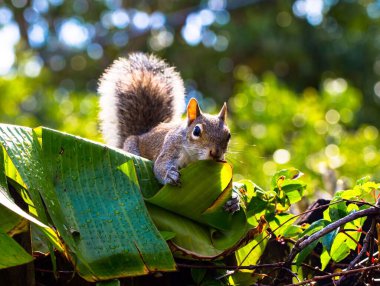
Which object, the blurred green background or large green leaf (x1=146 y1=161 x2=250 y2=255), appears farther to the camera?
the blurred green background

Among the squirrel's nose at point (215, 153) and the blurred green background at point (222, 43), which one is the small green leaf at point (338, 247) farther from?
the blurred green background at point (222, 43)

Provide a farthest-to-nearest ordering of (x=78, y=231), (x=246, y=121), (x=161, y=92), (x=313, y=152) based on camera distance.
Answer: (x=246, y=121), (x=313, y=152), (x=161, y=92), (x=78, y=231)

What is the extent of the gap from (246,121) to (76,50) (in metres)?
8.07

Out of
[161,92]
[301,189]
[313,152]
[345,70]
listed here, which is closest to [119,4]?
[345,70]

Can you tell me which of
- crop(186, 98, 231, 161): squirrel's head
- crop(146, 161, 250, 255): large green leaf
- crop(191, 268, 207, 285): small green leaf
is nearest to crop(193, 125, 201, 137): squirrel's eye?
crop(186, 98, 231, 161): squirrel's head

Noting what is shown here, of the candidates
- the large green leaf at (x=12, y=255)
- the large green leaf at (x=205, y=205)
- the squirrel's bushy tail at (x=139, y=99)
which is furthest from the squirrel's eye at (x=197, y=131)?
the large green leaf at (x=12, y=255)

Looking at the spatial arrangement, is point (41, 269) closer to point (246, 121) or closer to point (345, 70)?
point (246, 121)

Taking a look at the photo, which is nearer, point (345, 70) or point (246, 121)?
point (246, 121)

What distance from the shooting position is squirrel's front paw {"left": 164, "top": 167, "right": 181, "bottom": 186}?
1.65 m

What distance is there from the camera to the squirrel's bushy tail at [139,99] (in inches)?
110

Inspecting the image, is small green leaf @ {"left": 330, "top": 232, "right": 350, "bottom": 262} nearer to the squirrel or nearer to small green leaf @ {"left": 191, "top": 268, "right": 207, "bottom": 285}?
small green leaf @ {"left": 191, "top": 268, "right": 207, "bottom": 285}

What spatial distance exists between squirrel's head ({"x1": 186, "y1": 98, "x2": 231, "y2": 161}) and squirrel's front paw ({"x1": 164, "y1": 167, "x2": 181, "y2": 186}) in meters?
0.44

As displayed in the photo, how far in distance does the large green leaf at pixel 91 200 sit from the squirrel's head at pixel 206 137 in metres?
0.62

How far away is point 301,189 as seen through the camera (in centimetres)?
172
